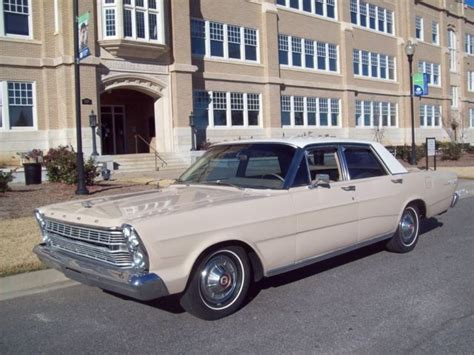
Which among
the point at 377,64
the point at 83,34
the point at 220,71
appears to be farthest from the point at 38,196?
the point at 377,64

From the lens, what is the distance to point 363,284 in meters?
5.52

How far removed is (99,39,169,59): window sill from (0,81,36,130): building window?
3541 mm

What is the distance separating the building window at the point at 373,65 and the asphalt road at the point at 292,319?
30.3 m

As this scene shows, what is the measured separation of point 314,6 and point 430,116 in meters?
15.8

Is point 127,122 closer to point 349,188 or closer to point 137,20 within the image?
point 137,20

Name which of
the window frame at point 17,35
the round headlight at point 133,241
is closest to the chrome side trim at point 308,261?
the round headlight at point 133,241

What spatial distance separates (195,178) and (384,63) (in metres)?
34.2

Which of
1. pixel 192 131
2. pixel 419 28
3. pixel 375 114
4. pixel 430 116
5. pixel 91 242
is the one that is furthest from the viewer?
pixel 430 116

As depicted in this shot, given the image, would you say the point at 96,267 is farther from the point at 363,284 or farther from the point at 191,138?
the point at 191,138

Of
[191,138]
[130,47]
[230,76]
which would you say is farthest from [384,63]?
[130,47]

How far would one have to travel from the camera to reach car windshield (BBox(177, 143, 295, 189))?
17.9 ft

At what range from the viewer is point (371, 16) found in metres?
36.2

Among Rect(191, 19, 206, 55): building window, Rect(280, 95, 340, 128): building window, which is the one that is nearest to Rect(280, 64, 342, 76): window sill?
Rect(280, 95, 340, 128): building window

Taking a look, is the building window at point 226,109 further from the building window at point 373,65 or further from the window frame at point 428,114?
the window frame at point 428,114
